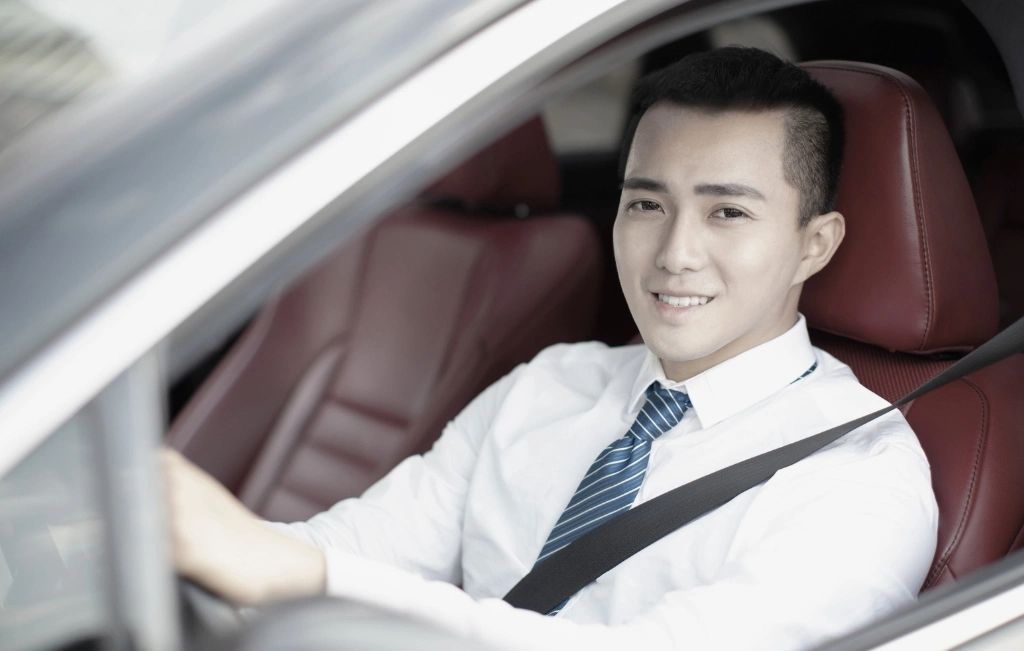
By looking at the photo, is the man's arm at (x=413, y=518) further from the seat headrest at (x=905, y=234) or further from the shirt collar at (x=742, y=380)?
the seat headrest at (x=905, y=234)

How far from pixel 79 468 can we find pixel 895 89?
127 centimetres

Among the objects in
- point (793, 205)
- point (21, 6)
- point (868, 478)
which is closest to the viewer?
point (21, 6)

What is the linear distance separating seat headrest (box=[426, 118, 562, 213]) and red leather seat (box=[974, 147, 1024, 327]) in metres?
1.02

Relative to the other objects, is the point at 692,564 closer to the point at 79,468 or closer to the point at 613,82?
the point at 79,468

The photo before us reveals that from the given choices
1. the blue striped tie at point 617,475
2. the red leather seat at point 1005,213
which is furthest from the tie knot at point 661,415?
the red leather seat at point 1005,213

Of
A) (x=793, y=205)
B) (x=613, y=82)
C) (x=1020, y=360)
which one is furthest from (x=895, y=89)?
(x=613, y=82)

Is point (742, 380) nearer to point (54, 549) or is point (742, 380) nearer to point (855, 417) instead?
point (855, 417)

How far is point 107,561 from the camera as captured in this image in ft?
2.01

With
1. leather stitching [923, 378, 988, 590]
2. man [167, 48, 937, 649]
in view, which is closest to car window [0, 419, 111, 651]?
man [167, 48, 937, 649]

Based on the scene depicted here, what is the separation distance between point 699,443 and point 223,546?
0.85 metres

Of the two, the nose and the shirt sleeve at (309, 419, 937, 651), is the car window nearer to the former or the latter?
the shirt sleeve at (309, 419, 937, 651)

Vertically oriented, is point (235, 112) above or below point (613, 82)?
below

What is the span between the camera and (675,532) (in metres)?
1.31

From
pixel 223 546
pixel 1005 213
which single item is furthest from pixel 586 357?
pixel 1005 213
